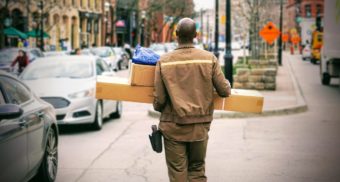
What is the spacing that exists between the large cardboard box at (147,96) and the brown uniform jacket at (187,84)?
1.70ft

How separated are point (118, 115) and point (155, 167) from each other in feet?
21.5

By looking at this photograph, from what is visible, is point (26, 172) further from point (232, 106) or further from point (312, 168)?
point (312, 168)

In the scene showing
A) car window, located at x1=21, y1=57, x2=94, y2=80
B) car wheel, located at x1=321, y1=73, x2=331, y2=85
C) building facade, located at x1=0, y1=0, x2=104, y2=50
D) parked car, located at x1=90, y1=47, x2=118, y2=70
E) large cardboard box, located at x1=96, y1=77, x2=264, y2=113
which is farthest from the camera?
building facade, located at x1=0, y1=0, x2=104, y2=50

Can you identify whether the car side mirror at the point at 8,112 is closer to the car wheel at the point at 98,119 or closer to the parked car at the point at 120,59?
the car wheel at the point at 98,119

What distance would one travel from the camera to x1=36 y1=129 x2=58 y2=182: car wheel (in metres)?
7.17

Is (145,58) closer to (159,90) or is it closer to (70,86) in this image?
(159,90)

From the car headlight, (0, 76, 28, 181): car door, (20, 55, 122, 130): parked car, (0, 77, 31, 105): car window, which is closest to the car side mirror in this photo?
(0, 76, 28, 181): car door

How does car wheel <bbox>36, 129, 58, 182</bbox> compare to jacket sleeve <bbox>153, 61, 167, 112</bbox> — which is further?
car wheel <bbox>36, 129, 58, 182</bbox>

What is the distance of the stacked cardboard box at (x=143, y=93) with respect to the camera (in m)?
5.96

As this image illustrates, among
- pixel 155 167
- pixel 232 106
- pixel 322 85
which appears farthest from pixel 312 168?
pixel 322 85

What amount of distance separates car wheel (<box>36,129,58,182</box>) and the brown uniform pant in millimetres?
2148

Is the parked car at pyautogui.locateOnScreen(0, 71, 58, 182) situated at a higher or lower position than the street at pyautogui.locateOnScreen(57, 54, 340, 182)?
higher

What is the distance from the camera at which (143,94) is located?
238 inches

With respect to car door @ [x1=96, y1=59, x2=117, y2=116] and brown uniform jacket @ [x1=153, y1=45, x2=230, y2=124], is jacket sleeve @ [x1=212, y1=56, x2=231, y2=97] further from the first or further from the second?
car door @ [x1=96, y1=59, x2=117, y2=116]
